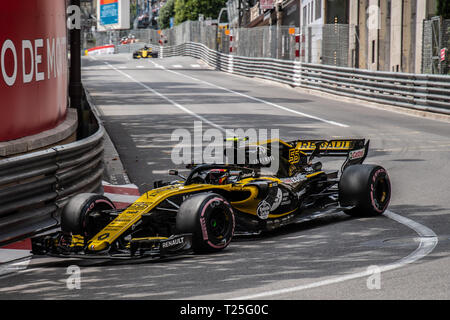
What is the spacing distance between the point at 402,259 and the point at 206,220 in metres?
1.94

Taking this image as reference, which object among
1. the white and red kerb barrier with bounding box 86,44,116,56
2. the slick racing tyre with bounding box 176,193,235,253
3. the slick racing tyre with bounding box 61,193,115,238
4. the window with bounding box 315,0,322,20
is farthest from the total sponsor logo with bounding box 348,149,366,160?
the white and red kerb barrier with bounding box 86,44,116,56

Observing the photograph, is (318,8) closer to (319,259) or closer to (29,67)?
(29,67)

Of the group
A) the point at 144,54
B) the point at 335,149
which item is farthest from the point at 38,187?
the point at 144,54

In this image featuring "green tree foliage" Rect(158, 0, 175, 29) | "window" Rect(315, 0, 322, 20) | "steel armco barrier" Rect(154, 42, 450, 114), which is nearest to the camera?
"steel armco barrier" Rect(154, 42, 450, 114)

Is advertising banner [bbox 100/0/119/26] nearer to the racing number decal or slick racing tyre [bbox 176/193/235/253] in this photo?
slick racing tyre [bbox 176/193/235/253]

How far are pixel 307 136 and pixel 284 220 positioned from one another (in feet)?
32.1

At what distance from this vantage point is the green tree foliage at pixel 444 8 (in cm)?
2634

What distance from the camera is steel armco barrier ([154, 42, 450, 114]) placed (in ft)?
78.7

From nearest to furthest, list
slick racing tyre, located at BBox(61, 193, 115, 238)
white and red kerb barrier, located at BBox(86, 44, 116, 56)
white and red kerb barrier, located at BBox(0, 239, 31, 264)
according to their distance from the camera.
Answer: white and red kerb barrier, located at BBox(0, 239, 31, 264) < slick racing tyre, located at BBox(61, 193, 115, 238) < white and red kerb barrier, located at BBox(86, 44, 116, 56)

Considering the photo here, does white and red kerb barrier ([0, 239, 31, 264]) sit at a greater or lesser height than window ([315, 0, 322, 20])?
lesser

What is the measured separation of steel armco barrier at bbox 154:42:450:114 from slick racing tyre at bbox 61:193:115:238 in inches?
630

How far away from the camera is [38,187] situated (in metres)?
9.71

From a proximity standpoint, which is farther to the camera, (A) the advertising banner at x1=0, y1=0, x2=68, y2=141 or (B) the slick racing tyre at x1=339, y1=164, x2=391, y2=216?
(A) the advertising banner at x1=0, y1=0, x2=68, y2=141

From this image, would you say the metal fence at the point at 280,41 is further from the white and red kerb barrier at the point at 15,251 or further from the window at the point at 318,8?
the white and red kerb barrier at the point at 15,251
